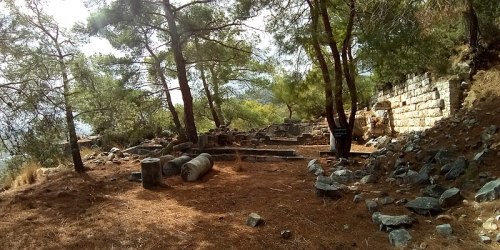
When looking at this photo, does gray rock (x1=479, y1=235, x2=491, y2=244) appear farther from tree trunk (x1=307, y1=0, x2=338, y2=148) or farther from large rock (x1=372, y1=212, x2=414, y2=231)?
tree trunk (x1=307, y1=0, x2=338, y2=148)

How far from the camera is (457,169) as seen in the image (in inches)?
172

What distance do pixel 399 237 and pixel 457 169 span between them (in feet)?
5.40

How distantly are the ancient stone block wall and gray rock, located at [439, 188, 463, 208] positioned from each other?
549 cm

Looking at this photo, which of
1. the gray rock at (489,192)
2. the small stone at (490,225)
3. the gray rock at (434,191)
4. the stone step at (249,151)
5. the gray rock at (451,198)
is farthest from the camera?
the stone step at (249,151)

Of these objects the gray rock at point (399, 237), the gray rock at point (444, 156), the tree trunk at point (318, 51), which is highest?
the tree trunk at point (318, 51)

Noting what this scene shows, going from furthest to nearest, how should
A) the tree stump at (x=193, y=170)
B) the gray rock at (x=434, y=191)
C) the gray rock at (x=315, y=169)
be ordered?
the tree stump at (x=193, y=170)
the gray rock at (x=315, y=169)
the gray rock at (x=434, y=191)

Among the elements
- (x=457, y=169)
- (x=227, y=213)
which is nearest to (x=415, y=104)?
(x=457, y=169)

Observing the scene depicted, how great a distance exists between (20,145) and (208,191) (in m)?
3.04

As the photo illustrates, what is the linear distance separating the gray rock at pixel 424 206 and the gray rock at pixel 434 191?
17 centimetres

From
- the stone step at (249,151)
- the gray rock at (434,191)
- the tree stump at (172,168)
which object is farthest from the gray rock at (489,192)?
the stone step at (249,151)

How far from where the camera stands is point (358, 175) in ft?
19.2

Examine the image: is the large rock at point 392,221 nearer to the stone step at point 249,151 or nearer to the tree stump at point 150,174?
the tree stump at point 150,174

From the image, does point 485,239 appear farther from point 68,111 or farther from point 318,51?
point 68,111

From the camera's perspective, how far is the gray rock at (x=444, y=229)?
126 inches
